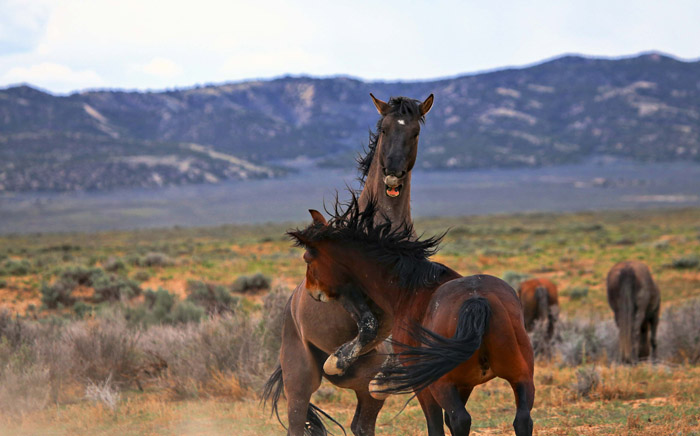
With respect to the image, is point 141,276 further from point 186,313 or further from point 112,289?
point 186,313

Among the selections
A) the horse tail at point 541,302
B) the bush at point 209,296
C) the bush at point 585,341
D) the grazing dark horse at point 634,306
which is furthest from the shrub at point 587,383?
the bush at point 209,296

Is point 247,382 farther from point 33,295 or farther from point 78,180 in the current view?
point 78,180

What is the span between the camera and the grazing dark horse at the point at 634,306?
10.7m

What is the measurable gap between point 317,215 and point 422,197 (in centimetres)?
11541

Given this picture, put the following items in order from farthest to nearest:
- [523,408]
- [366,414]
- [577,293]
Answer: [577,293] → [366,414] → [523,408]

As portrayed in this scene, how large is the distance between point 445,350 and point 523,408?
0.53 meters

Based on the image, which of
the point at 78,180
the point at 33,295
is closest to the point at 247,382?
the point at 33,295

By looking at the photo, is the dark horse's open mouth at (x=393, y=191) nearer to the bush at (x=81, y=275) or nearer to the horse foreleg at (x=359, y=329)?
the horse foreleg at (x=359, y=329)

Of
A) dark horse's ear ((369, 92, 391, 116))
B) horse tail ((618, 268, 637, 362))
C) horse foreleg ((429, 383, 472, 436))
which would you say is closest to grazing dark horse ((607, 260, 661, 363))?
horse tail ((618, 268, 637, 362))

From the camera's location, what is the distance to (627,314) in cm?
1071

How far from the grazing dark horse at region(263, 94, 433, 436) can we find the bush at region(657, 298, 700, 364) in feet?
26.6

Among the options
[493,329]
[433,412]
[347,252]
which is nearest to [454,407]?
[433,412]

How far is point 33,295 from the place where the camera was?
57.0 ft

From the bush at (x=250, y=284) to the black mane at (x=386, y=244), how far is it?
48.1 ft
